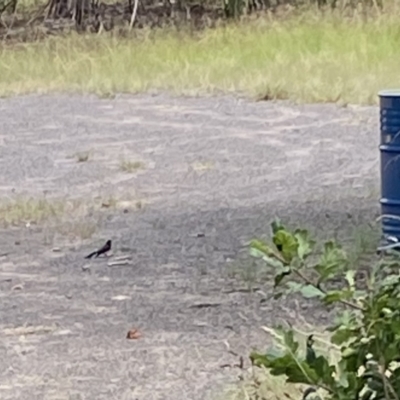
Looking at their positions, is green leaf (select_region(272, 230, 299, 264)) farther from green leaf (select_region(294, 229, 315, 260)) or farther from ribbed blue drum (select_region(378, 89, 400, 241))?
ribbed blue drum (select_region(378, 89, 400, 241))

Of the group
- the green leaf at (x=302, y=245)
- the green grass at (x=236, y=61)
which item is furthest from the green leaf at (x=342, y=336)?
the green grass at (x=236, y=61)

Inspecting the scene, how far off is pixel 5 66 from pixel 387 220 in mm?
12238

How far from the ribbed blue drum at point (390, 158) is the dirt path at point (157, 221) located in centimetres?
66

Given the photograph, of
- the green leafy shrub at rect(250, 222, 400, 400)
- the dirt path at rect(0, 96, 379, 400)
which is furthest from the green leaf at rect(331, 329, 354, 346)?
the dirt path at rect(0, 96, 379, 400)

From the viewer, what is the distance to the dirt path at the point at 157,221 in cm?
525

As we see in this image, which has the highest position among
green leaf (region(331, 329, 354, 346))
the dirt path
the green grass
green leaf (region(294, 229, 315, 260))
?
green leaf (region(294, 229, 315, 260))

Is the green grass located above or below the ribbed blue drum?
below

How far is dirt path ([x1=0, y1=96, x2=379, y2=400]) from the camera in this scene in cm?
525

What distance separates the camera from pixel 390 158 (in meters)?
6.48

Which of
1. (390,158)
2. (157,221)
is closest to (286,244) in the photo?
(390,158)

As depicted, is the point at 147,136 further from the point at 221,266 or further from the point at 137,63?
the point at 221,266

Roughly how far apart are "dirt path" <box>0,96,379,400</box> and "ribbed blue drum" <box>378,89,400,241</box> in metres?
0.66

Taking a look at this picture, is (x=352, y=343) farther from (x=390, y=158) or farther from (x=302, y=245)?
(x=390, y=158)

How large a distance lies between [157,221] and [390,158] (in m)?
2.22
